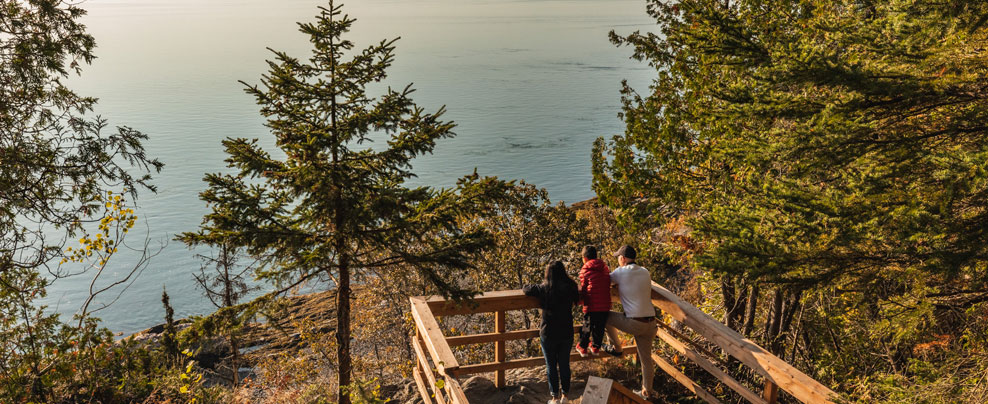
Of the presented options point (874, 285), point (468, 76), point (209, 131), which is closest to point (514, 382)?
point (874, 285)

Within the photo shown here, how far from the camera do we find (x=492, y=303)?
633cm

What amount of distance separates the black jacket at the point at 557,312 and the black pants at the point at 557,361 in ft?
0.17

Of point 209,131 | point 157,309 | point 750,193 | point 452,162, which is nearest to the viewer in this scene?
point 750,193

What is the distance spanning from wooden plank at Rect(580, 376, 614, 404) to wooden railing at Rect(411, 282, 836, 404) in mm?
1115

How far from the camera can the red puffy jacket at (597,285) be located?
20.1 ft

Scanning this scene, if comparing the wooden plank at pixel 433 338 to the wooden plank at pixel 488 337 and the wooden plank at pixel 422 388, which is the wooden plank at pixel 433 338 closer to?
the wooden plank at pixel 488 337

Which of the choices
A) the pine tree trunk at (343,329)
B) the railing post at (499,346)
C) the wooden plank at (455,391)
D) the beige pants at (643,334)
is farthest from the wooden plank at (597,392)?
the pine tree trunk at (343,329)

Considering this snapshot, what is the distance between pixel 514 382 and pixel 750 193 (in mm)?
3711

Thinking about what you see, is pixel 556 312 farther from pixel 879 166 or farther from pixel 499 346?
pixel 879 166

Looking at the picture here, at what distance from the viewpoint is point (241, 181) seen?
9195 mm

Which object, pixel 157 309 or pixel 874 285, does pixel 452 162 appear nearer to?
pixel 157 309

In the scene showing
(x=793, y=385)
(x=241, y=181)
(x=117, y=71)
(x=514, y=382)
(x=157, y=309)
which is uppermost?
(x=117, y=71)

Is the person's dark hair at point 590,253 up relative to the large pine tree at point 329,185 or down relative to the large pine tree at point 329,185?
down

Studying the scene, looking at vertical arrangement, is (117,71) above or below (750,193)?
above
